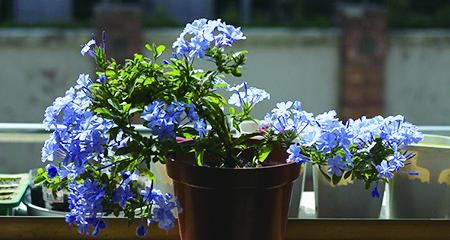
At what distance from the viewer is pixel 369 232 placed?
1049 millimetres

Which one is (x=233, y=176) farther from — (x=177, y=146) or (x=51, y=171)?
(x=51, y=171)

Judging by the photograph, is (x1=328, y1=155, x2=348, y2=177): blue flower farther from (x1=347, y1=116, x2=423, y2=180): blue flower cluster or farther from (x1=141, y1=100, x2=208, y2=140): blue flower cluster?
(x1=141, y1=100, x2=208, y2=140): blue flower cluster

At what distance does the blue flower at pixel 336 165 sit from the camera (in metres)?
0.84

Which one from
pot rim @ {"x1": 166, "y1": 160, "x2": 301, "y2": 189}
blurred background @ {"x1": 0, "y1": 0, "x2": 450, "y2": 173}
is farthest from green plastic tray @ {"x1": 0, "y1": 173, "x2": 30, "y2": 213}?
blurred background @ {"x1": 0, "y1": 0, "x2": 450, "y2": 173}

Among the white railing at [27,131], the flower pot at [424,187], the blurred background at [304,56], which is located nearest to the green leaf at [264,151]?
the flower pot at [424,187]

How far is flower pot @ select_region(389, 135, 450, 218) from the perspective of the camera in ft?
3.39

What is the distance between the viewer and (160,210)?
0.84 m

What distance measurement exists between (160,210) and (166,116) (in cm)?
9

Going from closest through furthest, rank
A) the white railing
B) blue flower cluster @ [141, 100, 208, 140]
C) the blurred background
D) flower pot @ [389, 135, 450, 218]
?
blue flower cluster @ [141, 100, 208, 140], flower pot @ [389, 135, 450, 218], the white railing, the blurred background

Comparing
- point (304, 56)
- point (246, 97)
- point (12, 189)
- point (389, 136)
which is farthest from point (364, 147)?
point (304, 56)

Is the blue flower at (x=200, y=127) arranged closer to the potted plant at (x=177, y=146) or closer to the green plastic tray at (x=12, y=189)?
the potted plant at (x=177, y=146)

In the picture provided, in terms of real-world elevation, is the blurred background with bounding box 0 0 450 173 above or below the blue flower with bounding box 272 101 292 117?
below

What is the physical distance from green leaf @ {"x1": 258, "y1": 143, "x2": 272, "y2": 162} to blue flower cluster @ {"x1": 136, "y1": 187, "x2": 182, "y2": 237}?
0.33ft

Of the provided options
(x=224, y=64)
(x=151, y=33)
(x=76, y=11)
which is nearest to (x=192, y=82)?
(x=224, y=64)
